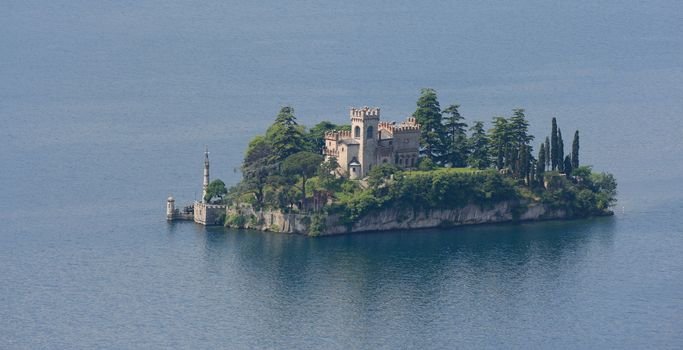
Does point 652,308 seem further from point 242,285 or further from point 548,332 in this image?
point 242,285

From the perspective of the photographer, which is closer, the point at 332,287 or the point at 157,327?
A: the point at 157,327

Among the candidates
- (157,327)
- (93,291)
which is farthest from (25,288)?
(157,327)

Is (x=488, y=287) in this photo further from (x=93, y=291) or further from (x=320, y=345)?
(x=93, y=291)

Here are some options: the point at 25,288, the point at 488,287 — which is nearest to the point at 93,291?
the point at 25,288

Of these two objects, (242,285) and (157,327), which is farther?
(242,285)

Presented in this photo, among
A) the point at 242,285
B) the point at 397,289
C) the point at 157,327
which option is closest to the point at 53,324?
the point at 157,327

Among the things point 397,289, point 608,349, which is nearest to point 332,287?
point 397,289

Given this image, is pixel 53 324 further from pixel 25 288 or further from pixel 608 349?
pixel 608 349
